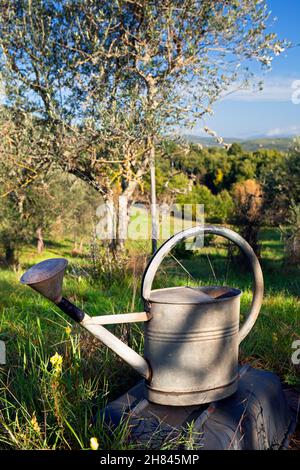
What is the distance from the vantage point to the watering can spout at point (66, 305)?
85.6 inches

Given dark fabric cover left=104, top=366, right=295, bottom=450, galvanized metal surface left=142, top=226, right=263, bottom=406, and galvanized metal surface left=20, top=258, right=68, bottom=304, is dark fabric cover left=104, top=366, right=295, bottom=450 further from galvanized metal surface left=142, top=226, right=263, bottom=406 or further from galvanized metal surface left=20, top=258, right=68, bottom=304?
galvanized metal surface left=20, top=258, right=68, bottom=304

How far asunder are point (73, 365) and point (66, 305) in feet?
2.68

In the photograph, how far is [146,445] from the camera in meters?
2.16

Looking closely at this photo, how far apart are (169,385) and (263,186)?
1195cm

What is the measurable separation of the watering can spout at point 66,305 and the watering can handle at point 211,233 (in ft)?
0.58

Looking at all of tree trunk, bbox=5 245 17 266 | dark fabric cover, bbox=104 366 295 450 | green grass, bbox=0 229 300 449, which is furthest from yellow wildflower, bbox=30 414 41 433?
tree trunk, bbox=5 245 17 266

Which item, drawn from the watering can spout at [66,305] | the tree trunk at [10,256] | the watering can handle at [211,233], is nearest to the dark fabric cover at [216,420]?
the watering can spout at [66,305]

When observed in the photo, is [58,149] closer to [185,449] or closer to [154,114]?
[154,114]

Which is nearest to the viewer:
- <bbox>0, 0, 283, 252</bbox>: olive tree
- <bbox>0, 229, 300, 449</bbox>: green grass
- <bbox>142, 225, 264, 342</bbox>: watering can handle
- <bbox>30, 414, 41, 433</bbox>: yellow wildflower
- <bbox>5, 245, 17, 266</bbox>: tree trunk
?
<bbox>30, 414, 41, 433</bbox>: yellow wildflower

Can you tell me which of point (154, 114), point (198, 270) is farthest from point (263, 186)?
point (154, 114)

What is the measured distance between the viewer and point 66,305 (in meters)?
2.31

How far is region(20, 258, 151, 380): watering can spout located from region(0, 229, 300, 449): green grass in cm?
26

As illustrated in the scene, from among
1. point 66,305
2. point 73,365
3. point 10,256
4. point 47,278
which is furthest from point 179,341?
point 10,256

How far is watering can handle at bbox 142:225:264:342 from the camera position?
245 centimetres
